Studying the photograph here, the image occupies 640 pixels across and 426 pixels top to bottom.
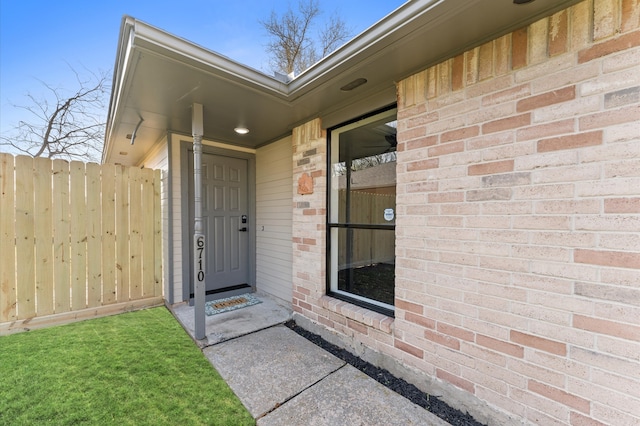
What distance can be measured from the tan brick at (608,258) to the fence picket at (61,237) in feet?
15.9

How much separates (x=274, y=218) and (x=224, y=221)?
0.84 metres

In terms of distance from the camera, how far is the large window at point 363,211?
97.4 inches

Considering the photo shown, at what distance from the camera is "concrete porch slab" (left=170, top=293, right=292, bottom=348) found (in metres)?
2.88

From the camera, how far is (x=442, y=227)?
194 centimetres

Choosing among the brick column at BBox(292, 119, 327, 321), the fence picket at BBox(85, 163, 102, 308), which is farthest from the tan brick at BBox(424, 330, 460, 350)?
the fence picket at BBox(85, 163, 102, 308)

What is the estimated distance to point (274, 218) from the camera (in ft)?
13.2

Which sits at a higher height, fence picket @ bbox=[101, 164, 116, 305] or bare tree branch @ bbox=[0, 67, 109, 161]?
bare tree branch @ bbox=[0, 67, 109, 161]

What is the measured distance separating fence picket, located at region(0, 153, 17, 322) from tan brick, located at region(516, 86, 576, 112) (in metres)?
4.86

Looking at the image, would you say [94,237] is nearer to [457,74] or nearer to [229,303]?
[229,303]

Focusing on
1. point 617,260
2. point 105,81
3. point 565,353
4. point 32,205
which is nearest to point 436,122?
point 617,260

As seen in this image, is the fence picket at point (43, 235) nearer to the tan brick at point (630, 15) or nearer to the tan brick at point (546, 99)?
the tan brick at point (546, 99)

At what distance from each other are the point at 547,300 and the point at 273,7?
7126 mm

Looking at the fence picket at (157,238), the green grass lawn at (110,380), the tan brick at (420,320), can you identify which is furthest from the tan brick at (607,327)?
the fence picket at (157,238)

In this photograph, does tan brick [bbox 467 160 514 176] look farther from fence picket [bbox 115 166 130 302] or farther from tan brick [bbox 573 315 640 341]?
fence picket [bbox 115 166 130 302]
